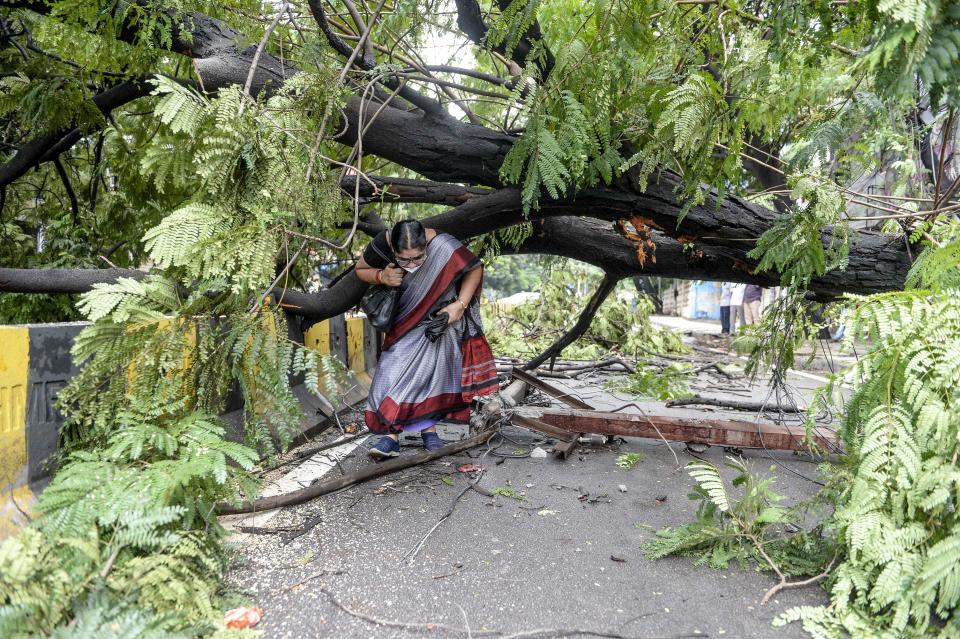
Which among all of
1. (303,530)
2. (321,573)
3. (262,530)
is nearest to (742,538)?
(321,573)

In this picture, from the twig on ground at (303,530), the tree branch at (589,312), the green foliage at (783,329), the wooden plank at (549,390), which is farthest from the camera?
the tree branch at (589,312)

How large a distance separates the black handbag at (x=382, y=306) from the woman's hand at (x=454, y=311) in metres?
0.39

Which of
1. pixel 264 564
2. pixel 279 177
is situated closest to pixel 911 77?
pixel 279 177

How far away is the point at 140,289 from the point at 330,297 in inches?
98.5

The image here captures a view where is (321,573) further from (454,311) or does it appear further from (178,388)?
(454,311)

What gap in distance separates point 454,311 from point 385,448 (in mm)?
1124

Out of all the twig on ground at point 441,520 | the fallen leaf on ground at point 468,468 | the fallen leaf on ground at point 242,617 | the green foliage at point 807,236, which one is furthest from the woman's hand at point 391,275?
the fallen leaf on ground at point 242,617

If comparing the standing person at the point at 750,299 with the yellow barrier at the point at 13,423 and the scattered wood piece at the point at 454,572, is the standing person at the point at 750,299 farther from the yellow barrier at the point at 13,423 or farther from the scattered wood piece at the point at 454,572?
the yellow barrier at the point at 13,423

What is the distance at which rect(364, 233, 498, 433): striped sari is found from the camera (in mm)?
4180

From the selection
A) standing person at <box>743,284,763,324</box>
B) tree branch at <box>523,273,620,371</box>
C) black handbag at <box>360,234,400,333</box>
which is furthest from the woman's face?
standing person at <box>743,284,763,324</box>

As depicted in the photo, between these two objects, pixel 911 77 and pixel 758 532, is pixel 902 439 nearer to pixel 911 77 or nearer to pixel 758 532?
pixel 758 532

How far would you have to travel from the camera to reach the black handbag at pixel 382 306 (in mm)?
4375

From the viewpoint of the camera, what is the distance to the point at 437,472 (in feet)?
12.6

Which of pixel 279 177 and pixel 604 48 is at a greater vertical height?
pixel 604 48
